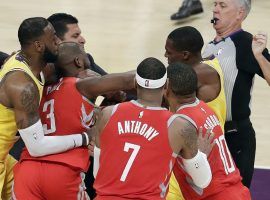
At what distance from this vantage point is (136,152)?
430 cm

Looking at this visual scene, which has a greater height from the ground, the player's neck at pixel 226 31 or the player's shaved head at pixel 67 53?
the player's shaved head at pixel 67 53

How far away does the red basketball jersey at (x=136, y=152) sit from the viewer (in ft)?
14.1

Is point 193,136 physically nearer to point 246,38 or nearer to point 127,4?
point 246,38

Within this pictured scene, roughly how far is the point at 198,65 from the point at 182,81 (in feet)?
2.55

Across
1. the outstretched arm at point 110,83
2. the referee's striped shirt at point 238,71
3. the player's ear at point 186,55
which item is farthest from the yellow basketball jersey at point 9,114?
the referee's striped shirt at point 238,71

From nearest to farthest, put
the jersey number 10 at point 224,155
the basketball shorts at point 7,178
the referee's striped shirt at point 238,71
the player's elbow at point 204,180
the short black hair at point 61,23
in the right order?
the player's elbow at point 204,180 → the jersey number 10 at point 224,155 → the basketball shorts at point 7,178 → the referee's striped shirt at point 238,71 → the short black hair at point 61,23

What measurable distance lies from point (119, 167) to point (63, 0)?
8.45m

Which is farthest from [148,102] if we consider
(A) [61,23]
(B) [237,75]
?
(A) [61,23]

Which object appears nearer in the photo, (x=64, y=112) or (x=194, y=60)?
(x=64, y=112)

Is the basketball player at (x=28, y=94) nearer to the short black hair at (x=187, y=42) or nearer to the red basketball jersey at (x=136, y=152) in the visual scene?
the red basketball jersey at (x=136, y=152)

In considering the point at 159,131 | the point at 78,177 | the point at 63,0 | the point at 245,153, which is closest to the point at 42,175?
the point at 78,177

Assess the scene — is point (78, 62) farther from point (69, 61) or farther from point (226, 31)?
point (226, 31)

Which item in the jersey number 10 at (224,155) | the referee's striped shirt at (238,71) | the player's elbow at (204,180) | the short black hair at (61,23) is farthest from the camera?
the short black hair at (61,23)

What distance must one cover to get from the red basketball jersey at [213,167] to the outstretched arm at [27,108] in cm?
93
